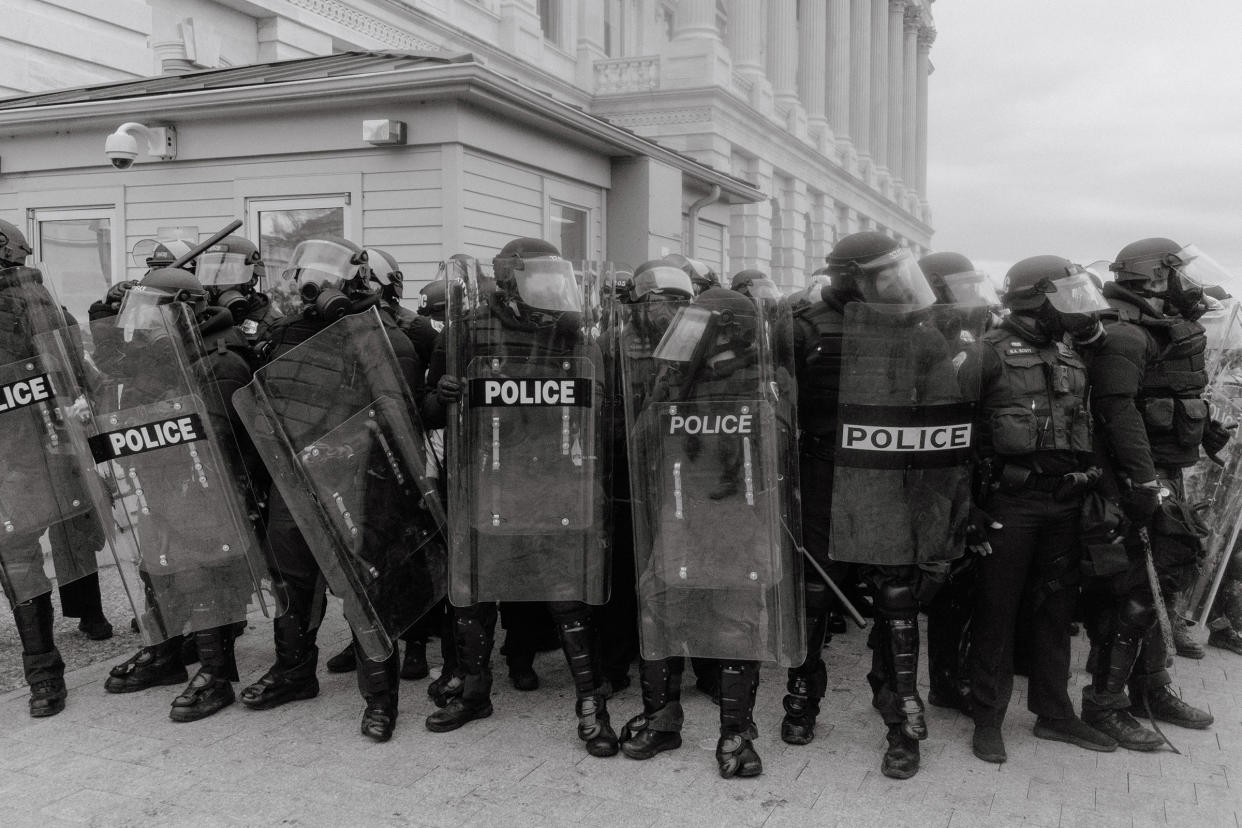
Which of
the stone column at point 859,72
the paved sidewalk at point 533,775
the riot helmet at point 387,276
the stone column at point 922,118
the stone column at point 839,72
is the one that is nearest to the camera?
the paved sidewalk at point 533,775

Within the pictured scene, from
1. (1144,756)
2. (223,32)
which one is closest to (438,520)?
(1144,756)

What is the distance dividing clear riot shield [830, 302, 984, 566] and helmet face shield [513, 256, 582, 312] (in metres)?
1.03

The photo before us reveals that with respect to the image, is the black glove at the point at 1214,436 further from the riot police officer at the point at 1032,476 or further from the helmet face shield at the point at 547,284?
the helmet face shield at the point at 547,284

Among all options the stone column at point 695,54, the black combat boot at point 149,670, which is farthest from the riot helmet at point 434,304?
the stone column at point 695,54

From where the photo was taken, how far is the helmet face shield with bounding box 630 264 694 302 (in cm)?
485

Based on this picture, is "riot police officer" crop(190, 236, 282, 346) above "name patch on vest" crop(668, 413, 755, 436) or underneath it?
above

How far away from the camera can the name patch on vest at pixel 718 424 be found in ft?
12.2

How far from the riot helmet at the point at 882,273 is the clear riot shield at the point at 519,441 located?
3.36ft

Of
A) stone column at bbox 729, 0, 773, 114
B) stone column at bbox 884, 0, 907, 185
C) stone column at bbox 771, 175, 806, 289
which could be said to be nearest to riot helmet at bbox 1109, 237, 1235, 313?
stone column at bbox 729, 0, 773, 114

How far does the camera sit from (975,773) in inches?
149

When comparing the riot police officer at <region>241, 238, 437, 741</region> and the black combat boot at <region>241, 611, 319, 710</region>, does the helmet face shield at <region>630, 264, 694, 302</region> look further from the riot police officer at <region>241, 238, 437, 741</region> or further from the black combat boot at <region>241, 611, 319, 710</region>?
the black combat boot at <region>241, 611, 319, 710</region>

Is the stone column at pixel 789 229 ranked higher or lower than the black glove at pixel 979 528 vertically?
higher

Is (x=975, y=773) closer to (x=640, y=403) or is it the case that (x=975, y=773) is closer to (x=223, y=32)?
(x=640, y=403)

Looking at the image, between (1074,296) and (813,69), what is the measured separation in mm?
32898
